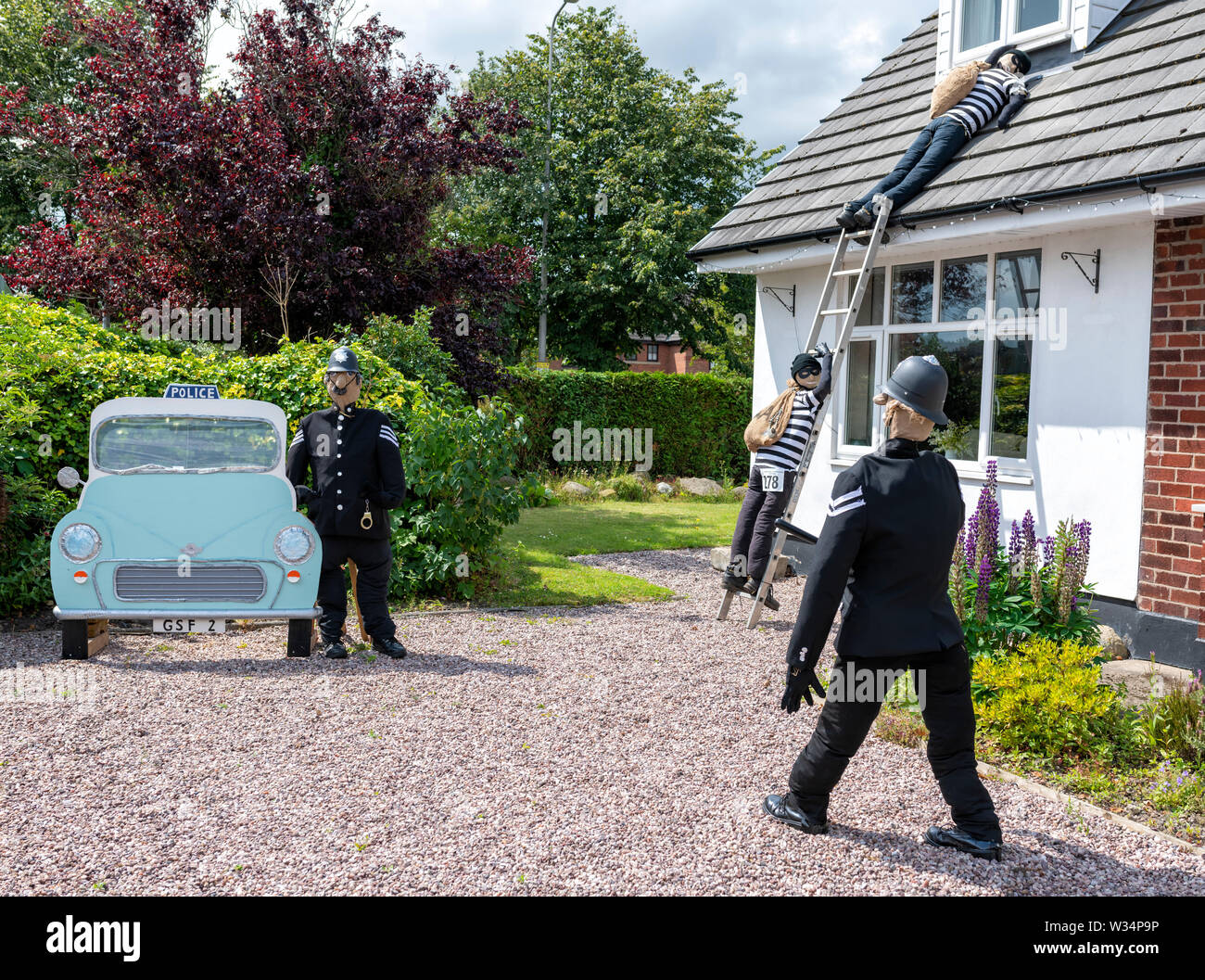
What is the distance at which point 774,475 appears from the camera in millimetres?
7441

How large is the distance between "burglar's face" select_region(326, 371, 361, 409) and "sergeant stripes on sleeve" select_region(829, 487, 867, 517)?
3884 millimetres

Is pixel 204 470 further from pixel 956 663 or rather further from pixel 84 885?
pixel 956 663

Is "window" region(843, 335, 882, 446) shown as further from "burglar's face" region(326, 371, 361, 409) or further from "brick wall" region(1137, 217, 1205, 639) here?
"burglar's face" region(326, 371, 361, 409)

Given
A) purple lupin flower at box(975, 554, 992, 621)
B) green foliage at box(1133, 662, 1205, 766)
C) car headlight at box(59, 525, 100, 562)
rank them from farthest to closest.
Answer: car headlight at box(59, 525, 100, 562), purple lupin flower at box(975, 554, 992, 621), green foliage at box(1133, 662, 1205, 766)

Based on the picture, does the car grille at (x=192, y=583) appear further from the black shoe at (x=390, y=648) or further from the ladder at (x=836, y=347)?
the ladder at (x=836, y=347)

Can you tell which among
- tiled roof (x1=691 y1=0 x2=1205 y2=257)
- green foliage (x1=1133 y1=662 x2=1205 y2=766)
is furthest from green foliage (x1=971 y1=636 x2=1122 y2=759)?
tiled roof (x1=691 y1=0 x2=1205 y2=257)

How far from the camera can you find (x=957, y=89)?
26.6ft

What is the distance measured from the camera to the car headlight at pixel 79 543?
19.6 ft

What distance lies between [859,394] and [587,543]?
4.05 metres

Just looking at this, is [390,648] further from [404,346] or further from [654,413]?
[654,413]

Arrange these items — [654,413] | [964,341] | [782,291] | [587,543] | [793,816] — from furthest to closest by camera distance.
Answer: [654,413], [587,543], [782,291], [964,341], [793,816]

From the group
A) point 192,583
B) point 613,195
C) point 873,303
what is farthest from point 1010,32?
point 613,195

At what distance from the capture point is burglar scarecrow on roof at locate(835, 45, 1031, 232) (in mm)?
7891
